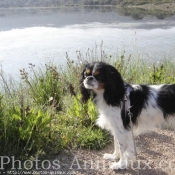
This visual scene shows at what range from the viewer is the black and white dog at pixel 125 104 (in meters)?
3.08

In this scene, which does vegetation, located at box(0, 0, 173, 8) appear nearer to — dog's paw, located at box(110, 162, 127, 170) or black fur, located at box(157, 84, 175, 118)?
black fur, located at box(157, 84, 175, 118)

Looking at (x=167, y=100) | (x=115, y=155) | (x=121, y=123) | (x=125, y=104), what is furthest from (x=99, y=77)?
(x=115, y=155)

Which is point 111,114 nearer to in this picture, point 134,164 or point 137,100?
point 137,100

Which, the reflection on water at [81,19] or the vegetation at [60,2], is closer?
the reflection on water at [81,19]

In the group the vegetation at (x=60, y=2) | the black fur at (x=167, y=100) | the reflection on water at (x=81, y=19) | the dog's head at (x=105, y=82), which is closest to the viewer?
the dog's head at (x=105, y=82)

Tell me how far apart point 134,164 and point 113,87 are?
0.98m

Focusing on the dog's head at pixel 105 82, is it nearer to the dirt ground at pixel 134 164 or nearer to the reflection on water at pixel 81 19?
the dirt ground at pixel 134 164

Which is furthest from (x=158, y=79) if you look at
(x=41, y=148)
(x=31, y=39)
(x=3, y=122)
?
(x=31, y=39)

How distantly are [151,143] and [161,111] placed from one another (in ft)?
2.40

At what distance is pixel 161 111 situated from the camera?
318cm

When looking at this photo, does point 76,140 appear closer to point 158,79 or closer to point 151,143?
point 151,143

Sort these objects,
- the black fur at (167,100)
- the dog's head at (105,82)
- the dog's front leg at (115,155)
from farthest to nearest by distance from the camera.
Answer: the dog's front leg at (115,155) < the black fur at (167,100) < the dog's head at (105,82)

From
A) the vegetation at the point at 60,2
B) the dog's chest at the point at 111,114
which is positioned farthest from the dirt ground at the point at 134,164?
the vegetation at the point at 60,2

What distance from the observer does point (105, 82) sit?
3.05m
